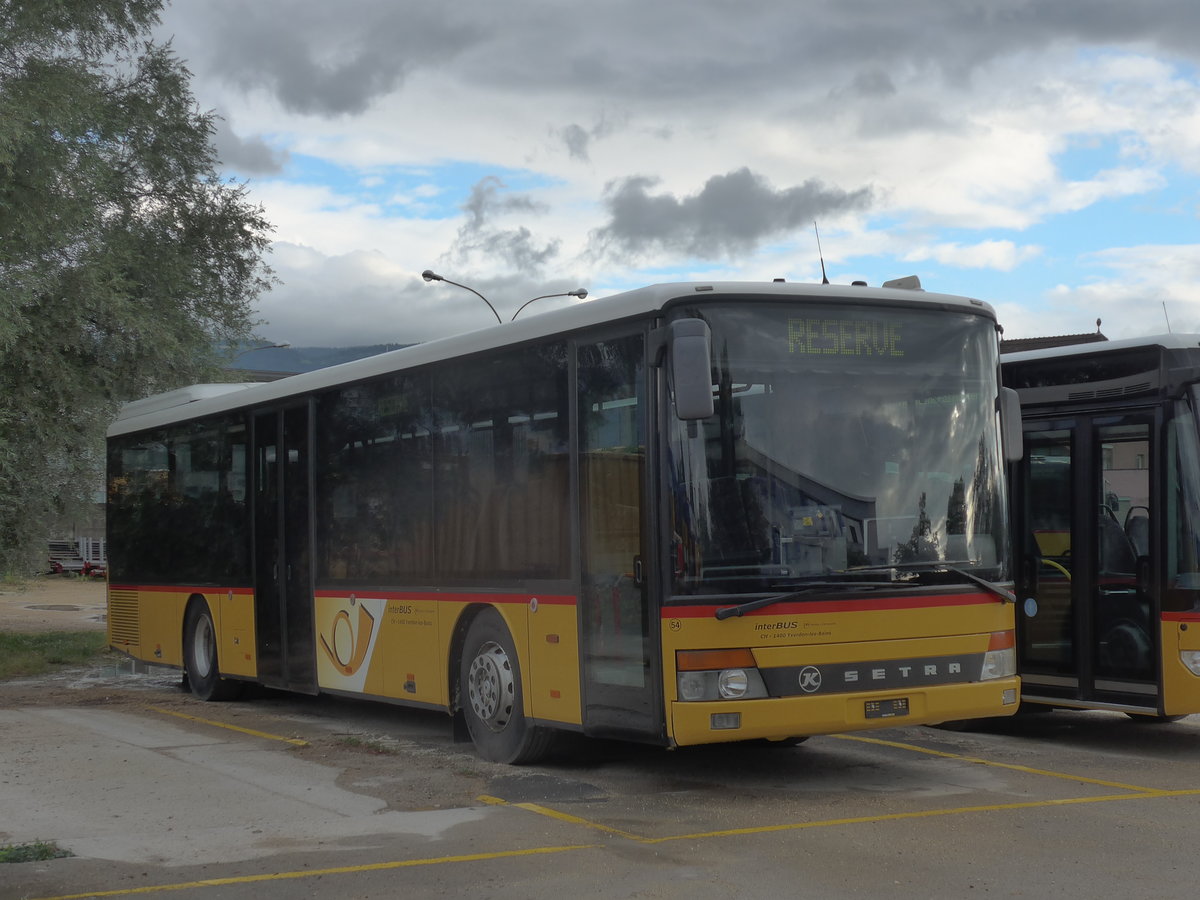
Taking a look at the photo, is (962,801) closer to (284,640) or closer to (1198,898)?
(1198,898)

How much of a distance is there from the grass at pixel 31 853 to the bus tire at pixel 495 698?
344 cm

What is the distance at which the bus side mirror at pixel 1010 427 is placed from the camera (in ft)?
32.0

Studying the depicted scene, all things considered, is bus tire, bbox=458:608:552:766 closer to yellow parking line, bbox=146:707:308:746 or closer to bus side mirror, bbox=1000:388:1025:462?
yellow parking line, bbox=146:707:308:746

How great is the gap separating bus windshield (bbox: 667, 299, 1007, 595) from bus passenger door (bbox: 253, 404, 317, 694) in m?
5.87

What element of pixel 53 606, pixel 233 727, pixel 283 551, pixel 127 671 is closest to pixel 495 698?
pixel 233 727

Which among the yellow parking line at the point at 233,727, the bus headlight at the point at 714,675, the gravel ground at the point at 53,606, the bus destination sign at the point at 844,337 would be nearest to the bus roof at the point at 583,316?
the bus destination sign at the point at 844,337

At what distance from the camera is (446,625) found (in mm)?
11148

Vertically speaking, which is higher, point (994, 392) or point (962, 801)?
point (994, 392)

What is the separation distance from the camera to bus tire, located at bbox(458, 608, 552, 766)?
1020 cm

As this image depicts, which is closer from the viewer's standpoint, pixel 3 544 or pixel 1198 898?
pixel 1198 898

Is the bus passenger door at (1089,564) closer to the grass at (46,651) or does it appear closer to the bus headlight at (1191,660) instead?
the bus headlight at (1191,660)

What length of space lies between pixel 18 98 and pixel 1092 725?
16963mm

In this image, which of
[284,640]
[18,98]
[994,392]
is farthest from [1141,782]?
[18,98]

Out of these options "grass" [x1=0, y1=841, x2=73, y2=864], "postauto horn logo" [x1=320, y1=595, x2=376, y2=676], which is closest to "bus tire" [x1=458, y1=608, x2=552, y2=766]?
"postauto horn logo" [x1=320, y1=595, x2=376, y2=676]
